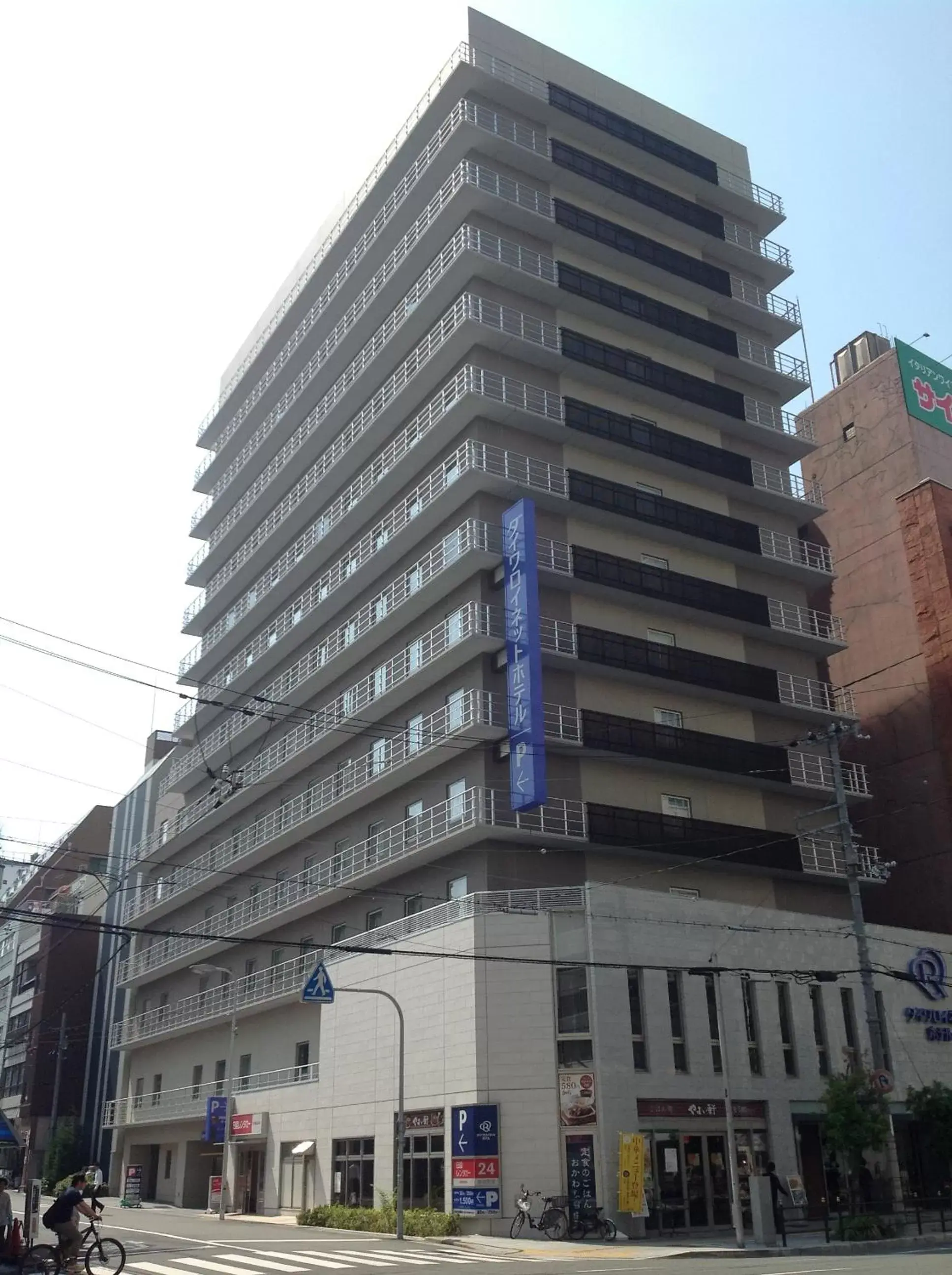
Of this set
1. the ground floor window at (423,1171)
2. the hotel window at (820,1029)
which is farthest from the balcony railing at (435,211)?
the ground floor window at (423,1171)

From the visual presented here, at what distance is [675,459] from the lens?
4700 cm

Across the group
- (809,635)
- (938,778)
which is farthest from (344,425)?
(938,778)

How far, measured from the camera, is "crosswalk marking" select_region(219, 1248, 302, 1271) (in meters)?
21.0

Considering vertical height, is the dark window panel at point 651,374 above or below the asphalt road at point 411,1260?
above

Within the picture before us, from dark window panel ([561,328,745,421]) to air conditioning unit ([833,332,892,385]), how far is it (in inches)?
404

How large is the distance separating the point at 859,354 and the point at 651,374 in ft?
51.8

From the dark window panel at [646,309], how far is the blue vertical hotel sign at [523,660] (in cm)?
1292

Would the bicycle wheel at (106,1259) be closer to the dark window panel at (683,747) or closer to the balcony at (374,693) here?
the balcony at (374,693)

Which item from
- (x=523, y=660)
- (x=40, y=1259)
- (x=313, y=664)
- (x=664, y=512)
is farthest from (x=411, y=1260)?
(x=313, y=664)

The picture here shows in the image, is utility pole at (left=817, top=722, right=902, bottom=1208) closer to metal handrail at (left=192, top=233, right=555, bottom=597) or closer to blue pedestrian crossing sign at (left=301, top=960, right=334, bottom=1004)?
blue pedestrian crossing sign at (left=301, top=960, right=334, bottom=1004)

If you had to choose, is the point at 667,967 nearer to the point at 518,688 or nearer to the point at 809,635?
the point at 518,688

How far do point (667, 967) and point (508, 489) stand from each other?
17979 millimetres

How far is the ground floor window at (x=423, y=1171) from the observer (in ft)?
105

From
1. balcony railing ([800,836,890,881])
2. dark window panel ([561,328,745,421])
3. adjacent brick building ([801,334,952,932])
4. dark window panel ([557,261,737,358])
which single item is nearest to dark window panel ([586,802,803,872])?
balcony railing ([800,836,890,881])
